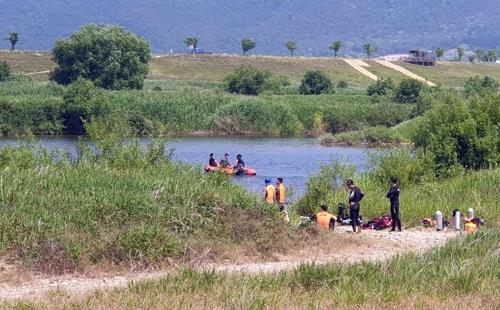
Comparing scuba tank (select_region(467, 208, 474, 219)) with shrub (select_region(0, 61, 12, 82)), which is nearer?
scuba tank (select_region(467, 208, 474, 219))

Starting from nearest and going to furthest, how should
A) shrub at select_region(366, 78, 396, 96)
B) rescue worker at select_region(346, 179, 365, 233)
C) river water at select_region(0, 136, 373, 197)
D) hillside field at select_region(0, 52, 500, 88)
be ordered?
rescue worker at select_region(346, 179, 365, 233), river water at select_region(0, 136, 373, 197), shrub at select_region(366, 78, 396, 96), hillside field at select_region(0, 52, 500, 88)

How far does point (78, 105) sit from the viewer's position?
74.9 metres

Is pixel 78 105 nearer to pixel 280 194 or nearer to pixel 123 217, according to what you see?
pixel 280 194

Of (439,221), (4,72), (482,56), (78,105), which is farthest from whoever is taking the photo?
(482,56)

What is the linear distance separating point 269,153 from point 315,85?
38397mm

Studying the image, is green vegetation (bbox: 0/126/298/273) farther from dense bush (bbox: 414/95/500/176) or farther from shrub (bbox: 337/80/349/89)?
shrub (bbox: 337/80/349/89)

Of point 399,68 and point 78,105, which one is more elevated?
point 399,68

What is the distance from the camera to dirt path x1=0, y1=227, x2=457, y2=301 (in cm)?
1850

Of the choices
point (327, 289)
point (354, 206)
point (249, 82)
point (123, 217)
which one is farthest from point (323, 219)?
point (249, 82)

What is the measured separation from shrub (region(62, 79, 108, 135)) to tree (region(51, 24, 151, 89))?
15.7 meters

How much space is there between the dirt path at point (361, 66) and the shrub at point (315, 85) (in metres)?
27.1

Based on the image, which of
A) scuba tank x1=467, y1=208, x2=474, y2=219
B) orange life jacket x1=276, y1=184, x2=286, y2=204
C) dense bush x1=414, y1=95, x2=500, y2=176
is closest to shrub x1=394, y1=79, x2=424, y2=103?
dense bush x1=414, y1=95, x2=500, y2=176

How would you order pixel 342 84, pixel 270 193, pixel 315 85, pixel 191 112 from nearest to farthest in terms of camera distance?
pixel 270 193 < pixel 191 112 < pixel 315 85 < pixel 342 84

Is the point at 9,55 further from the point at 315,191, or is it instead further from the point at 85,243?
the point at 85,243
